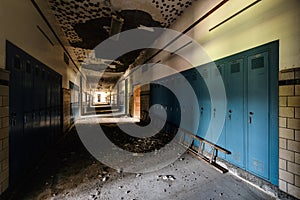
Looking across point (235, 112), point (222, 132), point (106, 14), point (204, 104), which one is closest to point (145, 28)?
point (106, 14)

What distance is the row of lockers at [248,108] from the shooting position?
1726 mm

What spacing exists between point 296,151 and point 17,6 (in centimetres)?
362

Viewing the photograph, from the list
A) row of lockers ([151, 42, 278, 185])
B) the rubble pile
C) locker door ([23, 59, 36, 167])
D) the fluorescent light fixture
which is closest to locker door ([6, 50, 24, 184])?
locker door ([23, 59, 36, 167])

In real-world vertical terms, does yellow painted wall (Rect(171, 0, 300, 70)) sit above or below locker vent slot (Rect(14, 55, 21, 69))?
above

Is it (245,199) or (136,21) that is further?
(136,21)

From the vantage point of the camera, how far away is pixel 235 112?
2.24 metres

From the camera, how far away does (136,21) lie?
3.43 m

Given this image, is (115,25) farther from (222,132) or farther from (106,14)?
(222,132)

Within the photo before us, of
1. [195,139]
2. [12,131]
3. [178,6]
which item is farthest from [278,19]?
[12,131]

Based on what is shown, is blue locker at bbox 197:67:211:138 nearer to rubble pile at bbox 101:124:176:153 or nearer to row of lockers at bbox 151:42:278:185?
row of lockers at bbox 151:42:278:185

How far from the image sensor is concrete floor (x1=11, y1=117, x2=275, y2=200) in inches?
68.1

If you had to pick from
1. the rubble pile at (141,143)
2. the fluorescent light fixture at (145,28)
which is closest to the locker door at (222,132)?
the rubble pile at (141,143)

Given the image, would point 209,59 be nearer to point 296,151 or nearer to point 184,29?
point 184,29

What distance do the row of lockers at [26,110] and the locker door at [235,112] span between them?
2974 millimetres
